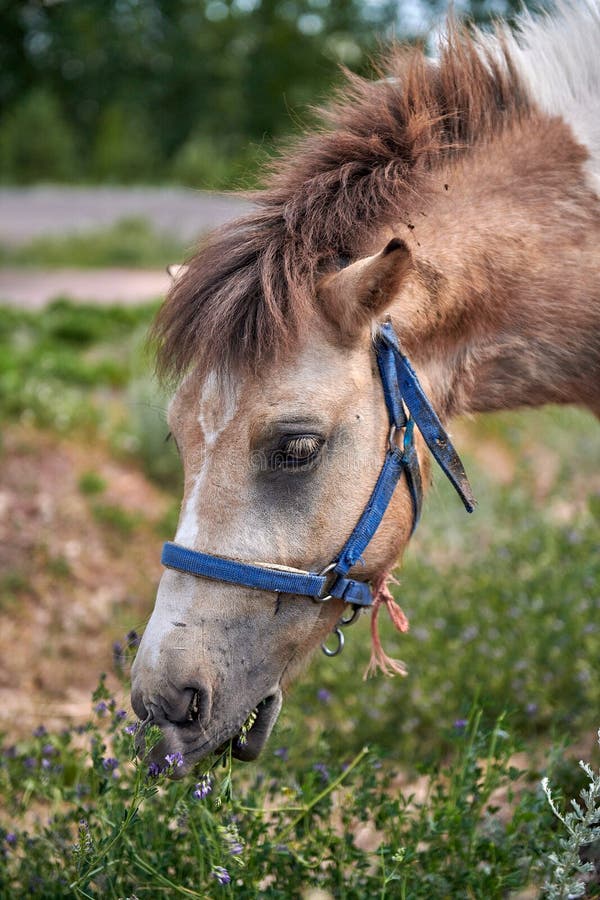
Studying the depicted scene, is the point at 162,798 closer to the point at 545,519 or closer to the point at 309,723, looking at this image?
the point at 309,723

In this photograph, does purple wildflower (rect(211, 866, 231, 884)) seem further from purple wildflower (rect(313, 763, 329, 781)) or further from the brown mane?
the brown mane

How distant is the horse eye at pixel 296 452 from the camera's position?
219cm

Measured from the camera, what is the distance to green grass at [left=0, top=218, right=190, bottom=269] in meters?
12.2

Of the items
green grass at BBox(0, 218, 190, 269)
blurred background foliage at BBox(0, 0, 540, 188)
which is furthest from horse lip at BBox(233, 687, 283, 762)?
blurred background foliage at BBox(0, 0, 540, 188)

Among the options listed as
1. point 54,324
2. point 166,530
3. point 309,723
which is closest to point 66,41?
point 54,324

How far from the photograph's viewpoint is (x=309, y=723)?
3766mm

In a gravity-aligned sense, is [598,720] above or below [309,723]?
above

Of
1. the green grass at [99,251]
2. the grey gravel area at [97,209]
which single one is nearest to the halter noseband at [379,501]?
the green grass at [99,251]

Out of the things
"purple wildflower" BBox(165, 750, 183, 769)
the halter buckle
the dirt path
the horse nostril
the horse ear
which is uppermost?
the horse ear

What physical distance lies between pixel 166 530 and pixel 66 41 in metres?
22.8

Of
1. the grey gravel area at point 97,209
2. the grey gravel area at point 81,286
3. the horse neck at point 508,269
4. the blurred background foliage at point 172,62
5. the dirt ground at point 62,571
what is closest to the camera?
the horse neck at point 508,269

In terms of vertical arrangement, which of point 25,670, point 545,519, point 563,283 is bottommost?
point 25,670

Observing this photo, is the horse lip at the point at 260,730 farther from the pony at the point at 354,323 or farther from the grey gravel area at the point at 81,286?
the grey gravel area at the point at 81,286

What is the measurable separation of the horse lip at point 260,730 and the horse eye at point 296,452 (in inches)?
24.8
